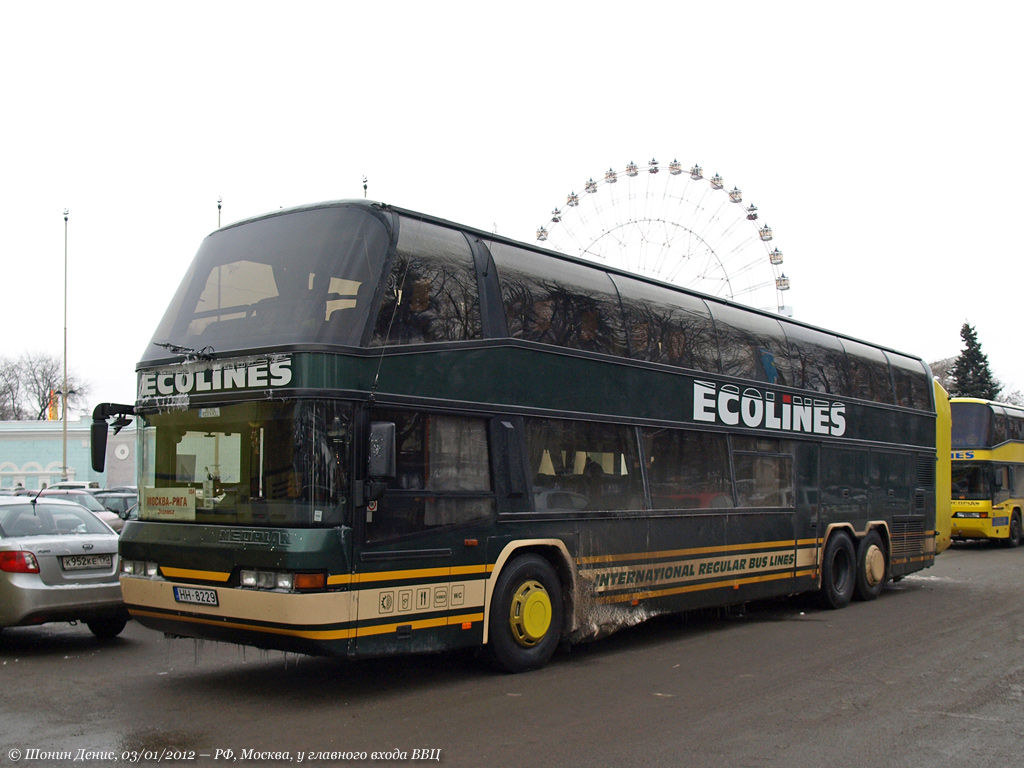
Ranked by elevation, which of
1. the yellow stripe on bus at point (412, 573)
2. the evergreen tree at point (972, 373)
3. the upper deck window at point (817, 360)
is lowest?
the yellow stripe on bus at point (412, 573)

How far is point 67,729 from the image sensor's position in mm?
6414

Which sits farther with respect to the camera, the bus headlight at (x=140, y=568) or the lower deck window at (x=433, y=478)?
the bus headlight at (x=140, y=568)

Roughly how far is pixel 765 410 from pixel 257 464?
7.41 m

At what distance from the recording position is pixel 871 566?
1475cm

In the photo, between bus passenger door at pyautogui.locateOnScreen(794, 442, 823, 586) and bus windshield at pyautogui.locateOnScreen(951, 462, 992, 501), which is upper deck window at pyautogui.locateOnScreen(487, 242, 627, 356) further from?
bus windshield at pyautogui.locateOnScreen(951, 462, 992, 501)

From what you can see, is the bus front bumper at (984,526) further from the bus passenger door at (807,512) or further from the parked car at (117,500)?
the parked car at (117,500)

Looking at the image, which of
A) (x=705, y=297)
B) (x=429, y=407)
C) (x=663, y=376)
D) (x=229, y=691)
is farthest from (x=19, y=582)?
(x=705, y=297)

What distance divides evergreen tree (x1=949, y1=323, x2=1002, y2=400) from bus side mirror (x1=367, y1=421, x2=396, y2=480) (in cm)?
6401

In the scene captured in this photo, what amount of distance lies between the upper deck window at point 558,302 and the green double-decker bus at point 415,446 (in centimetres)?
3

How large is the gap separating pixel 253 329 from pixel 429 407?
1546 millimetres

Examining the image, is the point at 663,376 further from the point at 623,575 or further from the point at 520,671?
the point at 520,671

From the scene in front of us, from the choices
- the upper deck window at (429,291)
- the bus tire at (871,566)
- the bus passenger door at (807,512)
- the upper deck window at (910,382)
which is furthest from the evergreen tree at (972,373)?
the upper deck window at (429,291)

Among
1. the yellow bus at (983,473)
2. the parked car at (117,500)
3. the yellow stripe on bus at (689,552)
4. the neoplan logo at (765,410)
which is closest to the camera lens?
the yellow stripe on bus at (689,552)

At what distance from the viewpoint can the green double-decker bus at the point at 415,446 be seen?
23.5 ft
